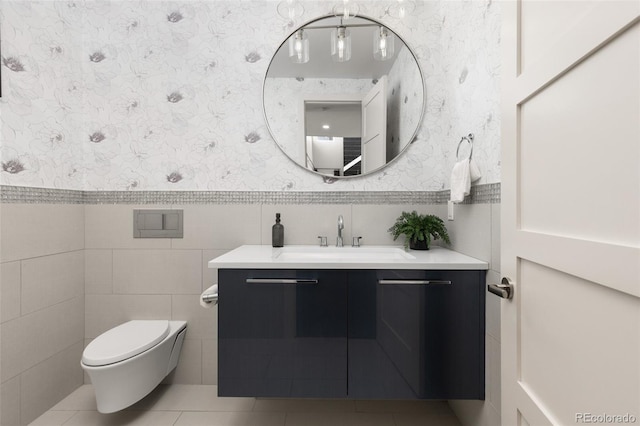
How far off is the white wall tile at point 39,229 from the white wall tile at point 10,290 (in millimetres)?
43

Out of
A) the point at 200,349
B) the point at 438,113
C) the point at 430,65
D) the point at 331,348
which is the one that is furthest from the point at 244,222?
the point at 430,65

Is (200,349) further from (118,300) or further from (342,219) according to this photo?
(342,219)

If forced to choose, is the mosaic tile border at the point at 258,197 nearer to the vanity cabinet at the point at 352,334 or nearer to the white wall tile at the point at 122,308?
the white wall tile at the point at 122,308

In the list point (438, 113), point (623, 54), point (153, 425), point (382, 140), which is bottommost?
point (153, 425)

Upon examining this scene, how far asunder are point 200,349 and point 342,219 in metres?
1.17

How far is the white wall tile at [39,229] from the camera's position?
1.58 m

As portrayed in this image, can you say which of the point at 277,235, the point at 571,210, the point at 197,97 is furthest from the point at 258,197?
the point at 571,210

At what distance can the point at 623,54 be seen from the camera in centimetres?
55

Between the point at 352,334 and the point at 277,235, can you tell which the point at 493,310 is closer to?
the point at 352,334

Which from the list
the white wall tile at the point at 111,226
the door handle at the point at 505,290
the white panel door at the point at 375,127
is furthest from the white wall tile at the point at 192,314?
the door handle at the point at 505,290

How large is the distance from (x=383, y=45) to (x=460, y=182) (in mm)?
1004

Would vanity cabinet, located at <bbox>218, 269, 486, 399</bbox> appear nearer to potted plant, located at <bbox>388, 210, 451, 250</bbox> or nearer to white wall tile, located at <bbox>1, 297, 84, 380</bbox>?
potted plant, located at <bbox>388, 210, 451, 250</bbox>

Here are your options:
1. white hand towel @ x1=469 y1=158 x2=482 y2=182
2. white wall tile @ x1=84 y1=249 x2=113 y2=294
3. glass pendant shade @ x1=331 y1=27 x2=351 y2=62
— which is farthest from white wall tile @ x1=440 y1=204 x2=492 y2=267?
white wall tile @ x1=84 y1=249 x2=113 y2=294

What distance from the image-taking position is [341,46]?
1.99 metres
